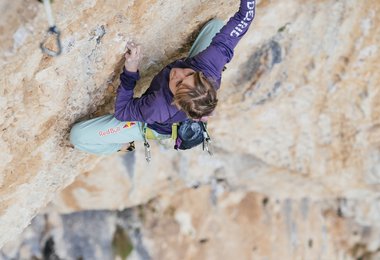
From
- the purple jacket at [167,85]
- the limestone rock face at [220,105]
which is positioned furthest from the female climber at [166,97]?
the limestone rock face at [220,105]

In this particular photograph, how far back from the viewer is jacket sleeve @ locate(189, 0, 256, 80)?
10.1 ft

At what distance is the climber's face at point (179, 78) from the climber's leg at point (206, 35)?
0.73m

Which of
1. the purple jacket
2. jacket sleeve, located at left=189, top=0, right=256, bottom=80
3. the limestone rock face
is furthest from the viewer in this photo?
jacket sleeve, located at left=189, top=0, right=256, bottom=80

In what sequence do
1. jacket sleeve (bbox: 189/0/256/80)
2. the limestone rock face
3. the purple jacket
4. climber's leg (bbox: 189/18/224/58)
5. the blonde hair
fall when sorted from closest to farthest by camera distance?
1. the blonde hair
2. the limestone rock face
3. the purple jacket
4. jacket sleeve (bbox: 189/0/256/80)
5. climber's leg (bbox: 189/18/224/58)

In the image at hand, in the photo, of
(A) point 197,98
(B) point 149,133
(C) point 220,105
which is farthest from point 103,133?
(C) point 220,105

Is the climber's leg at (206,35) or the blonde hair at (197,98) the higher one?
the blonde hair at (197,98)

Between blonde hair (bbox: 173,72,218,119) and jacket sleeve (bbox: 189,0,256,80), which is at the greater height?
blonde hair (bbox: 173,72,218,119)

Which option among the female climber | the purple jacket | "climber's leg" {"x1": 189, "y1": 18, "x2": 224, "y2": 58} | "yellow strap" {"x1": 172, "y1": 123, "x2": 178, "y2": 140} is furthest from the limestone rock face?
"yellow strap" {"x1": 172, "y1": 123, "x2": 178, "y2": 140}

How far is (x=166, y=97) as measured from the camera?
2.92 metres

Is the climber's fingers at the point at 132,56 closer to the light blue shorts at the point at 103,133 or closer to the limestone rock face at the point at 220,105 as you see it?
the limestone rock face at the point at 220,105

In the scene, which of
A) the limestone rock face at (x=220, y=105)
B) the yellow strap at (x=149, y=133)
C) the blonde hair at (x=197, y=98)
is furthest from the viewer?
the yellow strap at (x=149, y=133)

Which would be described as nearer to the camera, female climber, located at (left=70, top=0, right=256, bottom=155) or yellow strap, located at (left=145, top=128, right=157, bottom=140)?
female climber, located at (left=70, top=0, right=256, bottom=155)

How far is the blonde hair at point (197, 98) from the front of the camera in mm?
2635

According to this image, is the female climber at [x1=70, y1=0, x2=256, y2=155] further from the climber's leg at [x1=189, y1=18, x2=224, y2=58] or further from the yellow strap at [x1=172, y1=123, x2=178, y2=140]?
the climber's leg at [x1=189, y1=18, x2=224, y2=58]
